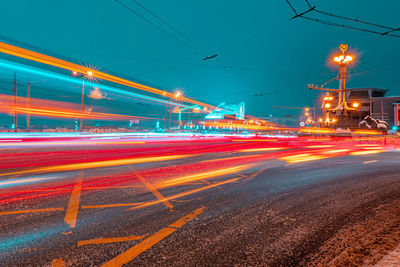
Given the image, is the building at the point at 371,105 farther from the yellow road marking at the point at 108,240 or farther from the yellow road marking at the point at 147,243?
the yellow road marking at the point at 108,240

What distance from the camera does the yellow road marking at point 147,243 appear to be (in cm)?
225

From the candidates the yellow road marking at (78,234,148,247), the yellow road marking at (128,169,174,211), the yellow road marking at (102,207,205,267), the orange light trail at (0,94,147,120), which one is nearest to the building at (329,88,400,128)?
the yellow road marking at (128,169,174,211)

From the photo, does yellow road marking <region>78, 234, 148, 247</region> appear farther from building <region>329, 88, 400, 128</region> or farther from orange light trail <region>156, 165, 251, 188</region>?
building <region>329, 88, 400, 128</region>

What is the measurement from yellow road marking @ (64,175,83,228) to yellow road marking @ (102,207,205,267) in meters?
1.30

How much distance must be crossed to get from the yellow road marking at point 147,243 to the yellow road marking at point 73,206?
1297 millimetres

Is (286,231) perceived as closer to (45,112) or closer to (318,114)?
(45,112)

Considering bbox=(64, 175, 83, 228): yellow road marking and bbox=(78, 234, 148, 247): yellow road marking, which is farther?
bbox=(64, 175, 83, 228): yellow road marking

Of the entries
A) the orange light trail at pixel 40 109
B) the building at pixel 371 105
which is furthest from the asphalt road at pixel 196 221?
the building at pixel 371 105

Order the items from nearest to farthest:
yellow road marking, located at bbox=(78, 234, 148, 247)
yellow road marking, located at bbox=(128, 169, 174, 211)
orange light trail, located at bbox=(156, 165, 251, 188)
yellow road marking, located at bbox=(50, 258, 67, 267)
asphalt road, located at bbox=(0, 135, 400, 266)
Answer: yellow road marking, located at bbox=(50, 258, 67, 267), asphalt road, located at bbox=(0, 135, 400, 266), yellow road marking, located at bbox=(78, 234, 148, 247), yellow road marking, located at bbox=(128, 169, 174, 211), orange light trail, located at bbox=(156, 165, 251, 188)

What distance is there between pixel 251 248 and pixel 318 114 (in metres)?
102

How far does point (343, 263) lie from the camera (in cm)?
221

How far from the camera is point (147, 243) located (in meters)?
2.63

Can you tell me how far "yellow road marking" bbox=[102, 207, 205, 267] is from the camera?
2254mm

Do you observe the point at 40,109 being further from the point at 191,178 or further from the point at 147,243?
the point at 147,243
